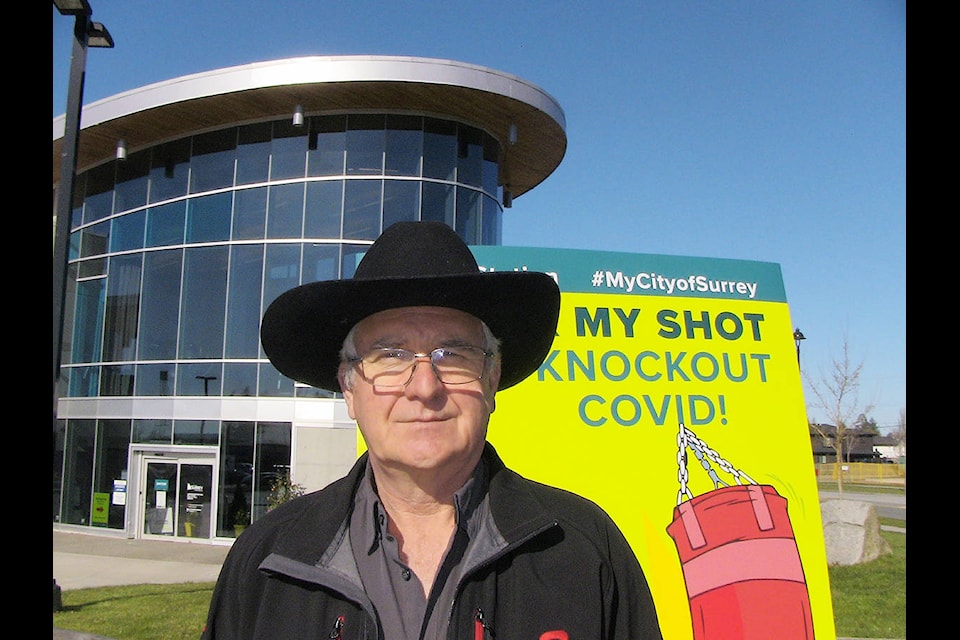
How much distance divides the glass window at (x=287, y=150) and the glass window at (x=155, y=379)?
4.57m

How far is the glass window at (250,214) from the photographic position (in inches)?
571

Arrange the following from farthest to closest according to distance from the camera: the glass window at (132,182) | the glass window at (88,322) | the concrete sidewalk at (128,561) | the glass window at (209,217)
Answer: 1. the glass window at (88,322)
2. the glass window at (132,182)
3. the glass window at (209,217)
4. the concrete sidewalk at (128,561)

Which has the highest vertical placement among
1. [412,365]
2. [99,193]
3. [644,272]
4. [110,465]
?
[99,193]

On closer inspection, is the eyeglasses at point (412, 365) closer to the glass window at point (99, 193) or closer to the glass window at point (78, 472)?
the glass window at point (78, 472)

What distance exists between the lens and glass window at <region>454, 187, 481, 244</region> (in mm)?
14711

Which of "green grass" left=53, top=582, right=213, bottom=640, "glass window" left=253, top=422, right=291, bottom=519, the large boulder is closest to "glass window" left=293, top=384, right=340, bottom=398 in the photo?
"glass window" left=253, top=422, right=291, bottom=519

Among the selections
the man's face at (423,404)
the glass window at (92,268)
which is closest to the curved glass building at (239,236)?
the glass window at (92,268)

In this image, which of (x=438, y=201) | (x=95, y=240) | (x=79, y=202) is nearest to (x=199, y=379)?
(x=95, y=240)

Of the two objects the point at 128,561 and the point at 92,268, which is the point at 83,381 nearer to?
the point at 92,268

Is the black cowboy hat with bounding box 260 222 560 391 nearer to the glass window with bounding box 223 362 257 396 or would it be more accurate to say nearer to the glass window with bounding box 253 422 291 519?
the glass window with bounding box 253 422 291 519

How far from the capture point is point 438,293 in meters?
1.75

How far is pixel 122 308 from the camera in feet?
51.2

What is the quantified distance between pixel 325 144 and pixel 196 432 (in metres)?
6.44

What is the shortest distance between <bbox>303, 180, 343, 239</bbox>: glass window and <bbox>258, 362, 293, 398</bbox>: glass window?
9.15 ft
